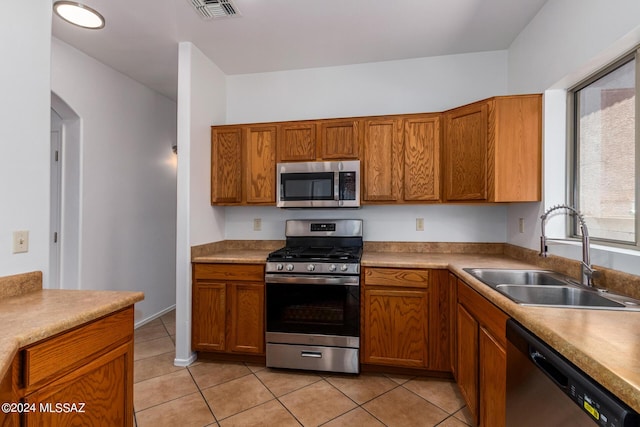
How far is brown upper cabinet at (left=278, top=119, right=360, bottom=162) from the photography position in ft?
8.88

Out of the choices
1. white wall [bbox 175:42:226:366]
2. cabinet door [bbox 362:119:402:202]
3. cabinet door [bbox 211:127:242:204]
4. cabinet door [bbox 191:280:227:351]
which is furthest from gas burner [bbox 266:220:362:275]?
white wall [bbox 175:42:226:366]

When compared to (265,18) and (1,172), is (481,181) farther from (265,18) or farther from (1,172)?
(1,172)

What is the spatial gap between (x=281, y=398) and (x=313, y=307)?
0.66m

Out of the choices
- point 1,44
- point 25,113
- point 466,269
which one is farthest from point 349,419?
point 1,44

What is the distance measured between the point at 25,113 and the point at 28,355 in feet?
3.76

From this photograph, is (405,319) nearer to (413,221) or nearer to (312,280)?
(312,280)

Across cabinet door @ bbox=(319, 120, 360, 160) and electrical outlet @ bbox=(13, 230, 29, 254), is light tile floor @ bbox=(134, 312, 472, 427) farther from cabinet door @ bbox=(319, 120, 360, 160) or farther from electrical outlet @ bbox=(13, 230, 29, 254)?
cabinet door @ bbox=(319, 120, 360, 160)

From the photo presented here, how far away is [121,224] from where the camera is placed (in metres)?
3.20

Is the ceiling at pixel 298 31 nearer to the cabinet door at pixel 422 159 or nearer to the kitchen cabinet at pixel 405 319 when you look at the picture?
the cabinet door at pixel 422 159

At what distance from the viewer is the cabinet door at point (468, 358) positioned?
172 cm

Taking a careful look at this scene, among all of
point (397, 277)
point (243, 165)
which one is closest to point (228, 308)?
point (243, 165)

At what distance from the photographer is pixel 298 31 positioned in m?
2.44

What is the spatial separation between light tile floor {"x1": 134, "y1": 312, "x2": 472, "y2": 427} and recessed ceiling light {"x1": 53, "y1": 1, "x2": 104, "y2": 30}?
2.73 metres

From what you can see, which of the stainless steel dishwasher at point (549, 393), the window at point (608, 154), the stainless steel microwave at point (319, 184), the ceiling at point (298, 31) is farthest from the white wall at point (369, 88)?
the stainless steel dishwasher at point (549, 393)
